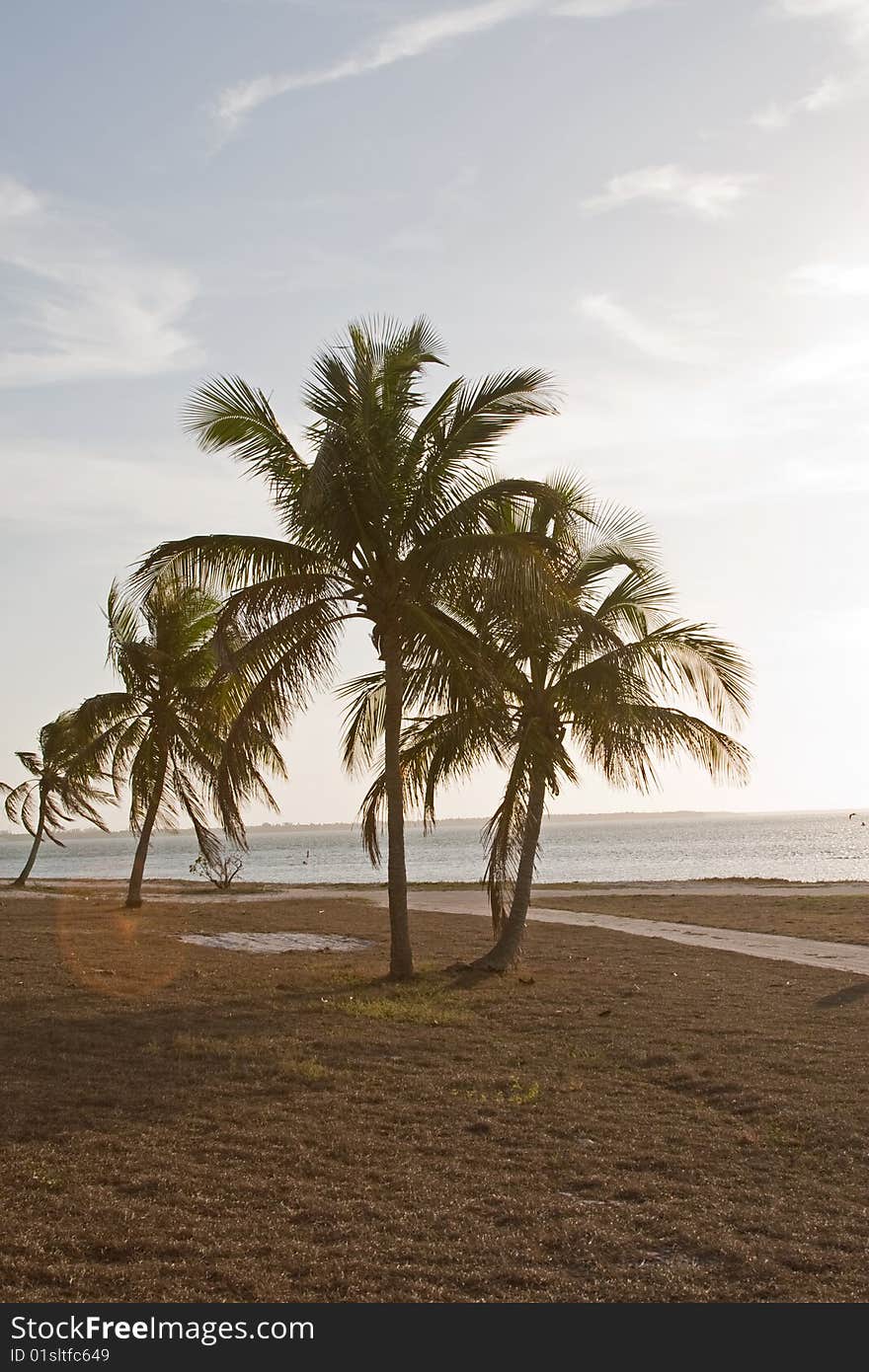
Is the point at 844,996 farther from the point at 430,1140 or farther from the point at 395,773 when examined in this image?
the point at 430,1140

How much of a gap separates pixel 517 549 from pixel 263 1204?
8.34 m

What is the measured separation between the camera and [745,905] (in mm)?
27234

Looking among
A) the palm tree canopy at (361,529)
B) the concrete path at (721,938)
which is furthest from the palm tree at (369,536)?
the concrete path at (721,938)

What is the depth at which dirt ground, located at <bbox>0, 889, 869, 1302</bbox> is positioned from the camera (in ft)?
15.5

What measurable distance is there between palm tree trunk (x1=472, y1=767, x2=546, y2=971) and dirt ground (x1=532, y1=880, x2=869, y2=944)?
694cm

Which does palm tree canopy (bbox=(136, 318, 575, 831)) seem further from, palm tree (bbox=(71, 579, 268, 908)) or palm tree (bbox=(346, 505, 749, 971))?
palm tree (bbox=(71, 579, 268, 908))

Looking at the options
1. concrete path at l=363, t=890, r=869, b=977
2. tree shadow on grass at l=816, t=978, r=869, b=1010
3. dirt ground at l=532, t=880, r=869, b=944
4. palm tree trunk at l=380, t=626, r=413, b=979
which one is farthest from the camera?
dirt ground at l=532, t=880, r=869, b=944

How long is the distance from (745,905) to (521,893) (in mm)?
13904

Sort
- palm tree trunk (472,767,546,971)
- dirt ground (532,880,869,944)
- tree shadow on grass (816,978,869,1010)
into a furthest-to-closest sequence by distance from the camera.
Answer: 1. dirt ground (532,880,869,944)
2. palm tree trunk (472,767,546,971)
3. tree shadow on grass (816,978,869,1010)

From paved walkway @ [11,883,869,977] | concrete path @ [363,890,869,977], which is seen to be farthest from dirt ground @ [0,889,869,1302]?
paved walkway @ [11,883,869,977]

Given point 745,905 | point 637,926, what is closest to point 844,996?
point 637,926

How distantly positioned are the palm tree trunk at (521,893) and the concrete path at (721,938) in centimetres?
403

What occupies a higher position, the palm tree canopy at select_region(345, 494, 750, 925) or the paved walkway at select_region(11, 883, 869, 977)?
the palm tree canopy at select_region(345, 494, 750, 925)
